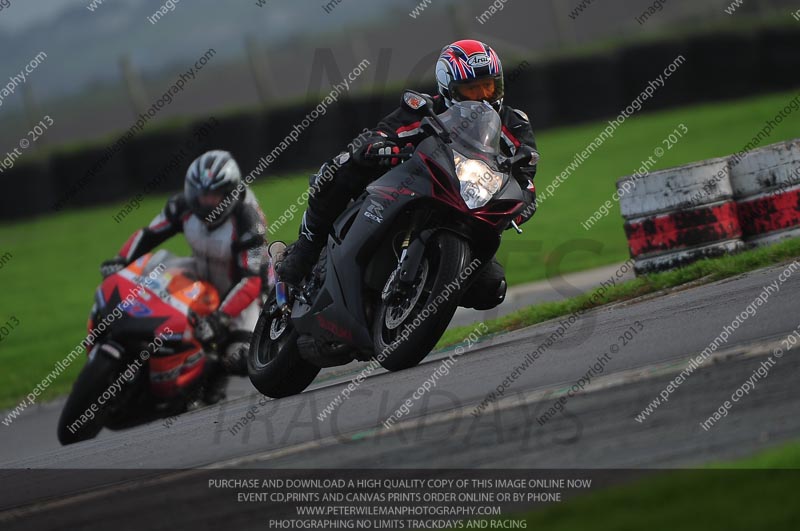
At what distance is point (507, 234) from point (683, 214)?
7.93 metres

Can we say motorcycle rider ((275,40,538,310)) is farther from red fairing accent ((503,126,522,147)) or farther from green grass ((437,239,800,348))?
green grass ((437,239,800,348))

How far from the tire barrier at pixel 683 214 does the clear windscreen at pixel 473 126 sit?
3012 mm

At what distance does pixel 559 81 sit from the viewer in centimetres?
2508

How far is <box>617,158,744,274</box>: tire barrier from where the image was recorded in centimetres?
908

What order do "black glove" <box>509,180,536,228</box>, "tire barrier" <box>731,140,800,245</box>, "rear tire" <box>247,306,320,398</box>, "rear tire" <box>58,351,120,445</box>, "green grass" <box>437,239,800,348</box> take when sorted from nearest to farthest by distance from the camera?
"black glove" <box>509,180,536,228</box> → "rear tire" <box>247,306,320,398</box> → "rear tire" <box>58,351,120,445</box> → "green grass" <box>437,239,800,348</box> → "tire barrier" <box>731,140,800,245</box>

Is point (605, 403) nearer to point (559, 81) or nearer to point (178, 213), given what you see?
point (178, 213)

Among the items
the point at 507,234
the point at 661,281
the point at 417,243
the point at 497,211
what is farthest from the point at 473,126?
the point at 507,234

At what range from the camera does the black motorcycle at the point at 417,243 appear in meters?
6.16

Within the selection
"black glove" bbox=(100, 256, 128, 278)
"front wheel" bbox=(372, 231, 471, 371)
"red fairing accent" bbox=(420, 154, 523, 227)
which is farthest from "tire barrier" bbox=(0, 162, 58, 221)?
"red fairing accent" bbox=(420, 154, 523, 227)

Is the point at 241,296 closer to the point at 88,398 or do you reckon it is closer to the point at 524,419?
the point at 88,398

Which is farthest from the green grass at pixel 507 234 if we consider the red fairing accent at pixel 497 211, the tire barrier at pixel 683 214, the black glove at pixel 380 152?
the tire barrier at pixel 683 214

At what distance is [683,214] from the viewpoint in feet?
30.0

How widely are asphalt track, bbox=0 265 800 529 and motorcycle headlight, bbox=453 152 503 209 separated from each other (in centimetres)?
91
